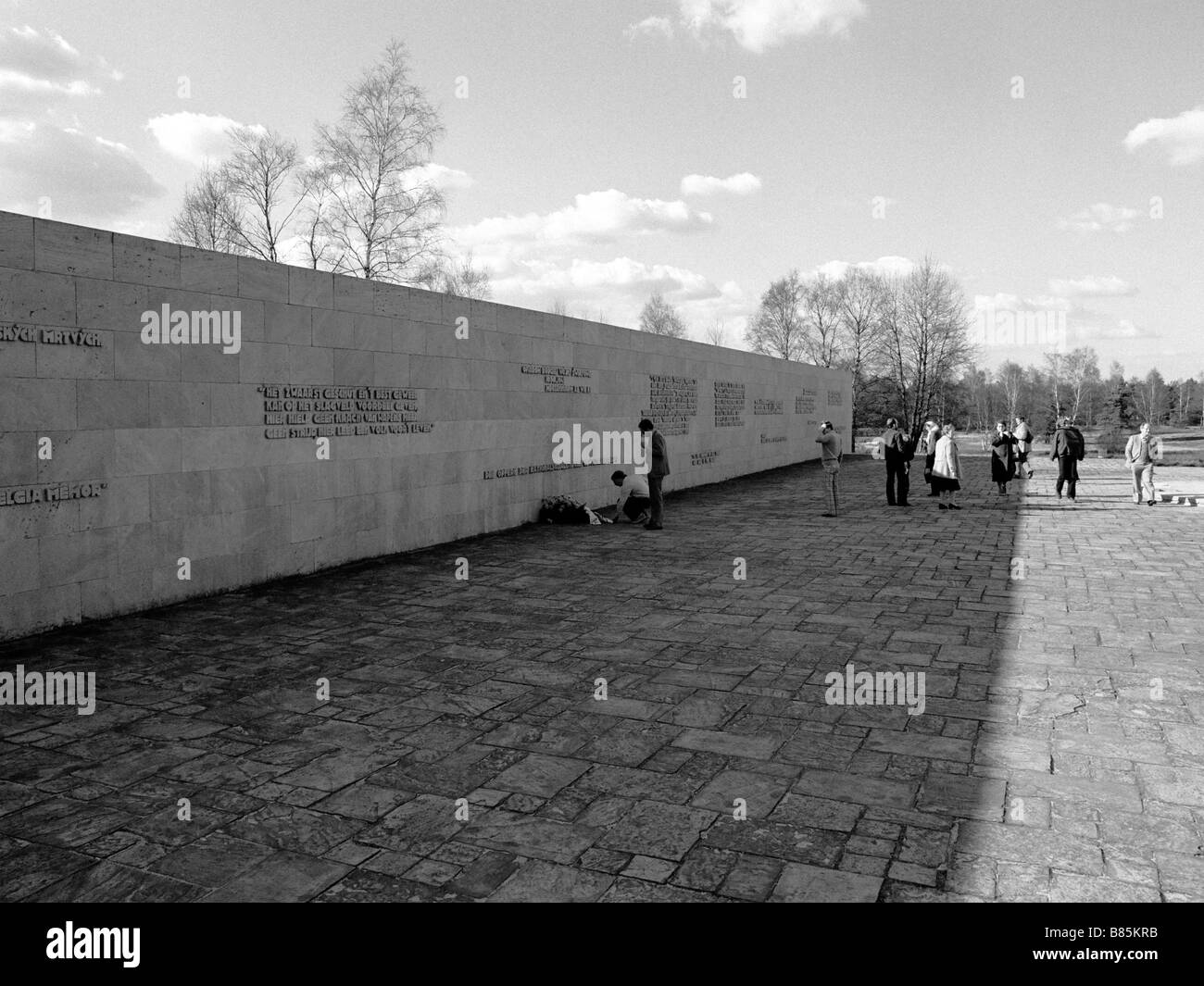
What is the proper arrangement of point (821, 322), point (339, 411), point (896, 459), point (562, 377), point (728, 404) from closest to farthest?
point (339, 411) → point (562, 377) → point (896, 459) → point (728, 404) → point (821, 322)

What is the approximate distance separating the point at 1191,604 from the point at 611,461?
9.99 meters

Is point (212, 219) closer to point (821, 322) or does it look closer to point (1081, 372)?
point (821, 322)

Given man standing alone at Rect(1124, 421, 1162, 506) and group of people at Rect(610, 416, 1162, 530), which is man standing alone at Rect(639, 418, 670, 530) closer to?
group of people at Rect(610, 416, 1162, 530)

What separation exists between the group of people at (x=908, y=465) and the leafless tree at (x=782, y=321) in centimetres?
4276

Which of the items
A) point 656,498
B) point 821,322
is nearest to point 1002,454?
point 656,498

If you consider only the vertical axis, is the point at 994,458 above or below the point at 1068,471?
above

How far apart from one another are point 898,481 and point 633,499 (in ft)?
17.6

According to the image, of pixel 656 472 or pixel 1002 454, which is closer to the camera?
pixel 656 472

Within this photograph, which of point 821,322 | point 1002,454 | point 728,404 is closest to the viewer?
point 1002,454

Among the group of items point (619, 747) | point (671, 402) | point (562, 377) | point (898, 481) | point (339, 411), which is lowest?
point (619, 747)

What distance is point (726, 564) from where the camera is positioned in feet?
35.0

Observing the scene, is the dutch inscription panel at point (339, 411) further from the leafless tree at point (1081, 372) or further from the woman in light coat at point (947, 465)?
the leafless tree at point (1081, 372)

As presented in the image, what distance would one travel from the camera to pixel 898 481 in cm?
1669

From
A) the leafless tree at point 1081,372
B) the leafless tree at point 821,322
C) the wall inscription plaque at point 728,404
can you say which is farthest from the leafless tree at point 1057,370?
the wall inscription plaque at point 728,404
